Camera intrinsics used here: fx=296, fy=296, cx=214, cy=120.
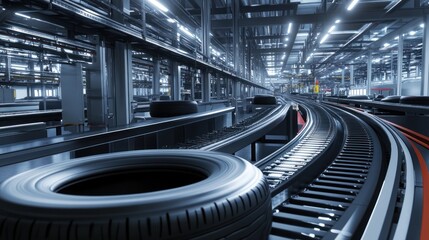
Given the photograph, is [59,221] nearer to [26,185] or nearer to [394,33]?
[26,185]

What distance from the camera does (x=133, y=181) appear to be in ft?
3.77

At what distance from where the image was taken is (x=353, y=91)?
30.2m

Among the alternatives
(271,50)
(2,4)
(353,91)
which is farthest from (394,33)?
(353,91)

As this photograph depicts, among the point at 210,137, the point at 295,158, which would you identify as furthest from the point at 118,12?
the point at 295,158

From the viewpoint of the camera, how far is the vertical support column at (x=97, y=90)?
10.5 ft

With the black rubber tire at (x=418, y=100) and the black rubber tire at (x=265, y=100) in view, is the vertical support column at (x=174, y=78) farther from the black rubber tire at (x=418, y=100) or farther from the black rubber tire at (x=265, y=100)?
the black rubber tire at (x=418, y=100)

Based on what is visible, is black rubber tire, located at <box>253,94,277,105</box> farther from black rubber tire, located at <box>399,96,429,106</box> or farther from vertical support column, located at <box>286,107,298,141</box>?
black rubber tire, located at <box>399,96,429,106</box>

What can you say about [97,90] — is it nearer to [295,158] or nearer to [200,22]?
[295,158]

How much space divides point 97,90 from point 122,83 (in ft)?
0.92

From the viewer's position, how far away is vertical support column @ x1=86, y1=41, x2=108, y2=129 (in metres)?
3.21

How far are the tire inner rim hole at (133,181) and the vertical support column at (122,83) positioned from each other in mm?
2227

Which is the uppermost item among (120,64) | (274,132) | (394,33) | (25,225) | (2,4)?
(394,33)

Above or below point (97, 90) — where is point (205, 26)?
above

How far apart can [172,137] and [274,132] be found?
11.1 ft
